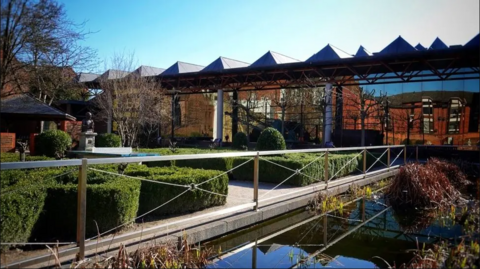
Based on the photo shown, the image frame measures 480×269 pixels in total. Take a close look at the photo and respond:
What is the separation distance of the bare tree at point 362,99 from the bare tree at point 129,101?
10.5 metres

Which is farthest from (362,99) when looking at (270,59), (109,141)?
(109,141)

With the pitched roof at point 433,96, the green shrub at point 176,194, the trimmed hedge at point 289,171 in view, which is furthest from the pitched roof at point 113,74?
the green shrub at point 176,194

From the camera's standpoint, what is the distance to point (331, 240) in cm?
523

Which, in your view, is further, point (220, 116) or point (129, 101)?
point (220, 116)

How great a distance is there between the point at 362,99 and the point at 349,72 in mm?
2329

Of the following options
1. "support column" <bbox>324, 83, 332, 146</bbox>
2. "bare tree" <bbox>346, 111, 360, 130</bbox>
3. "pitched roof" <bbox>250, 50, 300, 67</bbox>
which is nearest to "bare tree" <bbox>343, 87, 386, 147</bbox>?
"bare tree" <bbox>346, 111, 360, 130</bbox>

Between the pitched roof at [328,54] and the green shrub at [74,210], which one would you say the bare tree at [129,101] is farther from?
the green shrub at [74,210]

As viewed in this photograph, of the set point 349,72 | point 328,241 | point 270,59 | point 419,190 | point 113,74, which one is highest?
point 270,59

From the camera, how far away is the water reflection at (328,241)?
4.36 metres

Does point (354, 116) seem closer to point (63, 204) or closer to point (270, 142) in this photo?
point (270, 142)

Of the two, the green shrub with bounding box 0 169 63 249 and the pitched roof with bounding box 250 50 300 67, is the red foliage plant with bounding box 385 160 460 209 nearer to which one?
the green shrub with bounding box 0 169 63 249

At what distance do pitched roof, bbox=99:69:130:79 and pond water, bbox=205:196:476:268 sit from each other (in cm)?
1675

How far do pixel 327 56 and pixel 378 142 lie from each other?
5.43 meters

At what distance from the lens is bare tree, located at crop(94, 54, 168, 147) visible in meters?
19.1
